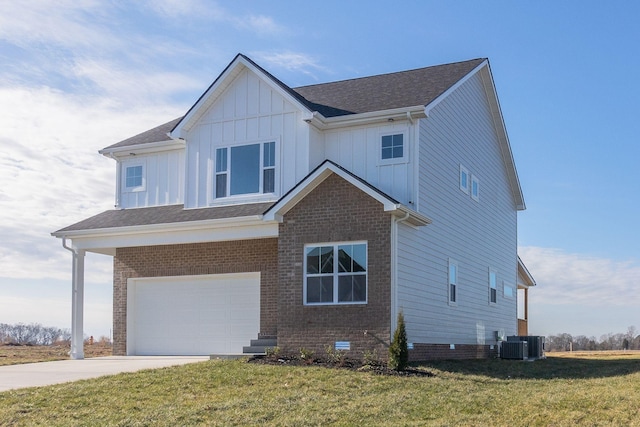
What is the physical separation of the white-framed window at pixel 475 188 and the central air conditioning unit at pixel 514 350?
4854 millimetres

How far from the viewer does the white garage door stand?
23.3 metres

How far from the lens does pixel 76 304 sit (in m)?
23.6

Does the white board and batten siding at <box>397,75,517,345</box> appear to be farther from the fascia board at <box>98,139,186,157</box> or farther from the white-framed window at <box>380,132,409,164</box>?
the fascia board at <box>98,139,186,157</box>

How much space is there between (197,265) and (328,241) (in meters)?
5.73

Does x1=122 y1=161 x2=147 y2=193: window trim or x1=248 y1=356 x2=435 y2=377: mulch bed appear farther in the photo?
x1=122 y1=161 x2=147 y2=193: window trim

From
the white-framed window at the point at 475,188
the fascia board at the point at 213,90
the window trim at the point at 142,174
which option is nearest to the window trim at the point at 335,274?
the fascia board at the point at 213,90

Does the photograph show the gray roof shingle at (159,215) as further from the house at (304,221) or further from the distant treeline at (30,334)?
the distant treeline at (30,334)

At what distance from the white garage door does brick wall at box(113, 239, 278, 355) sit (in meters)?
0.24

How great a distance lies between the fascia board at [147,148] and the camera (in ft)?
81.0

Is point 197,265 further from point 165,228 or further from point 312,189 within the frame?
point 312,189

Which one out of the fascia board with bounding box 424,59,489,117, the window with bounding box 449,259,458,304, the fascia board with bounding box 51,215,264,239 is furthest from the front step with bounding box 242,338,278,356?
the fascia board with bounding box 424,59,489,117

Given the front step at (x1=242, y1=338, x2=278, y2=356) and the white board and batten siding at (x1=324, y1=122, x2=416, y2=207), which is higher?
the white board and batten siding at (x1=324, y1=122, x2=416, y2=207)

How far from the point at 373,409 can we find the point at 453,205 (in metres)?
11.9

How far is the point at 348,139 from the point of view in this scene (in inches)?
883
